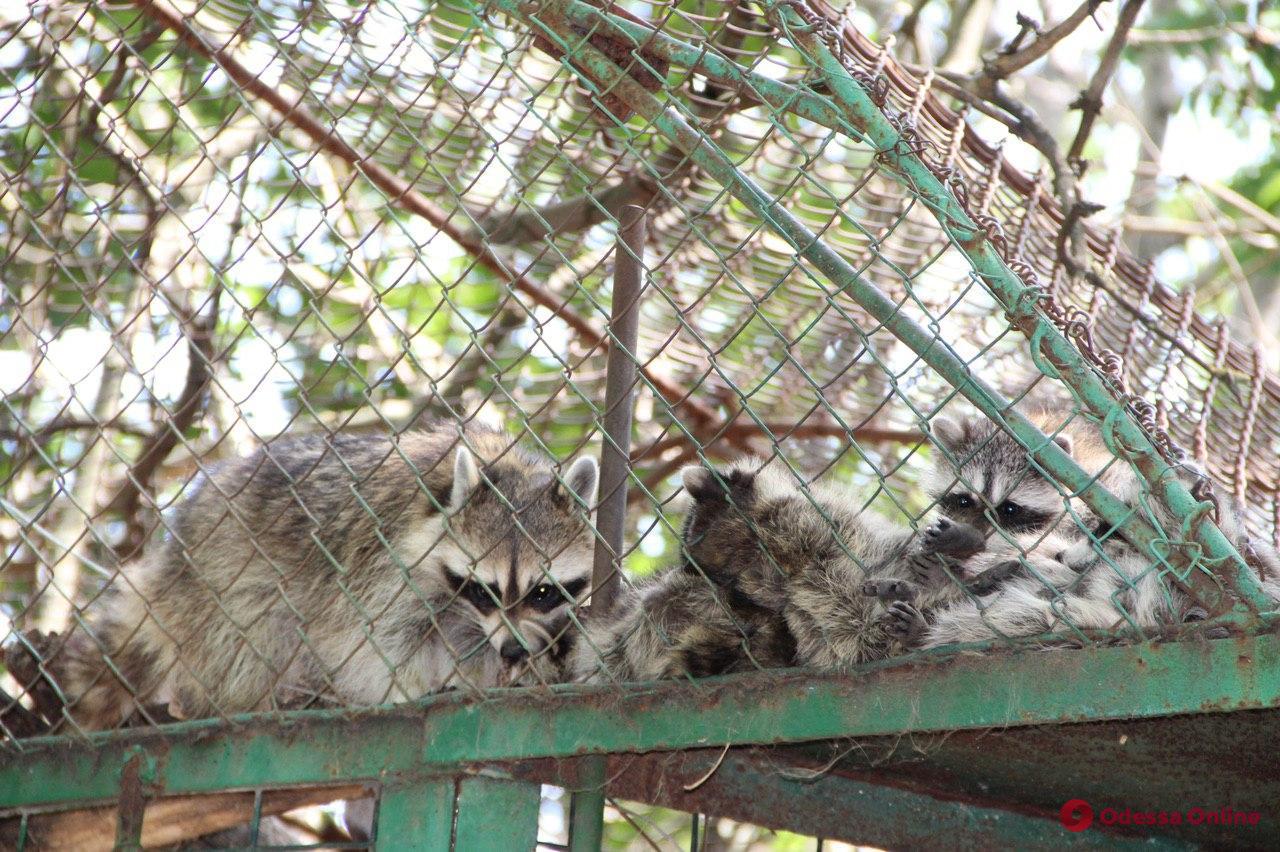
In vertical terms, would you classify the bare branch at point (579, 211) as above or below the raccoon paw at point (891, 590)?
above

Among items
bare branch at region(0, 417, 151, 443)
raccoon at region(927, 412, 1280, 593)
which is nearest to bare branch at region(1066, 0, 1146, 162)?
raccoon at region(927, 412, 1280, 593)

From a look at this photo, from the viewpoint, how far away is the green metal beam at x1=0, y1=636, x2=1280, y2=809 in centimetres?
179

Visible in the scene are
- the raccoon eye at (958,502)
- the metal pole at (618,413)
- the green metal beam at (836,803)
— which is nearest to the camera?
the green metal beam at (836,803)

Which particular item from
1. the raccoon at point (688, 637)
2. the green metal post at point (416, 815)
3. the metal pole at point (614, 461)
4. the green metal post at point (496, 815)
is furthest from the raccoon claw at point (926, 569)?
the green metal post at point (416, 815)

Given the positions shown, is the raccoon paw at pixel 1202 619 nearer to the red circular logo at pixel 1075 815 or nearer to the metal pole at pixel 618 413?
the red circular logo at pixel 1075 815

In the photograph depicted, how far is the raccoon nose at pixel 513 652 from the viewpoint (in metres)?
2.61

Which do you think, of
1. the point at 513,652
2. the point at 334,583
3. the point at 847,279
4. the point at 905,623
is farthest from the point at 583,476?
the point at 905,623

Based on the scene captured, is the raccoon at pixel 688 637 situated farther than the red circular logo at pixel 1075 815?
No

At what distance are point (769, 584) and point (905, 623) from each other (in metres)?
0.31

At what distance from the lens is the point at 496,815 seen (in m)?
2.32

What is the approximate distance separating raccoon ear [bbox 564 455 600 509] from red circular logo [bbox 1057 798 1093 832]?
1.28 metres

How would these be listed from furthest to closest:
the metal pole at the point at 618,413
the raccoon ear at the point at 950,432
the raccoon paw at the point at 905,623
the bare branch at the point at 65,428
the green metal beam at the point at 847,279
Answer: the bare branch at the point at 65,428, the raccoon ear at the point at 950,432, the metal pole at the point at 618,413, the raccoon paw at the point at 905,623, the green metal beam at the point at 847,279

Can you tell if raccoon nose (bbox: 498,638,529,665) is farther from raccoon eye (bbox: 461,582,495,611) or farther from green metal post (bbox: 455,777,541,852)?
raccoon eye (bbox: 461,582,495,611)

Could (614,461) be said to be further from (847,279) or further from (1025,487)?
(1025,487)
